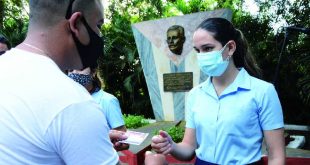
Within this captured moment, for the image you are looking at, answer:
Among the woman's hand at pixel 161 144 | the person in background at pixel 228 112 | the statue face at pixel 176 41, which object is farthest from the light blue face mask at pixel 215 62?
the statue face at pixel 176 41

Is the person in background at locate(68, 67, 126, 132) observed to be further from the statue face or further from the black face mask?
the statue face

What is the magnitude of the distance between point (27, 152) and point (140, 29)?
8.48 meters

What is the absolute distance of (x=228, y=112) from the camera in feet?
7.27

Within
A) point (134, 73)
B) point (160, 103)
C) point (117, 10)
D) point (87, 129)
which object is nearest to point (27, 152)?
point (87, 129)

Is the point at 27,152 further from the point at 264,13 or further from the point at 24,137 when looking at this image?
the point at 264,13

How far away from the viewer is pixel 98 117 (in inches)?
41.1

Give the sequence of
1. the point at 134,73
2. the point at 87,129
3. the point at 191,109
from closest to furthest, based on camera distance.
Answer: the point at 87,129 < the point at 191,109 < the point at 134,73

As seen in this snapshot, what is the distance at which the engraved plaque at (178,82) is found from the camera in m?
8.70

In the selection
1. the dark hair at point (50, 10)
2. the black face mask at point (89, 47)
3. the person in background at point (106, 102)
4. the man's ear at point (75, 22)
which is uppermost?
the dark hair at point (50, 10)

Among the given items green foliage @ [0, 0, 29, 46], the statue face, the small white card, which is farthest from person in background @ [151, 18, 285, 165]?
green foliage @ [0, 0, 29, 46]

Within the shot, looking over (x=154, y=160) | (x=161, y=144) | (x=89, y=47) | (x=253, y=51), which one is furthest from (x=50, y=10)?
(x=253, y=51)

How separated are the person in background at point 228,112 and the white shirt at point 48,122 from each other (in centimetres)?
115

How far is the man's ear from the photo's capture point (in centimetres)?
125

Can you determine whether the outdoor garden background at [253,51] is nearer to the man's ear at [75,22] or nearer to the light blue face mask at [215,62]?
the light blue face mask at [215,62]
